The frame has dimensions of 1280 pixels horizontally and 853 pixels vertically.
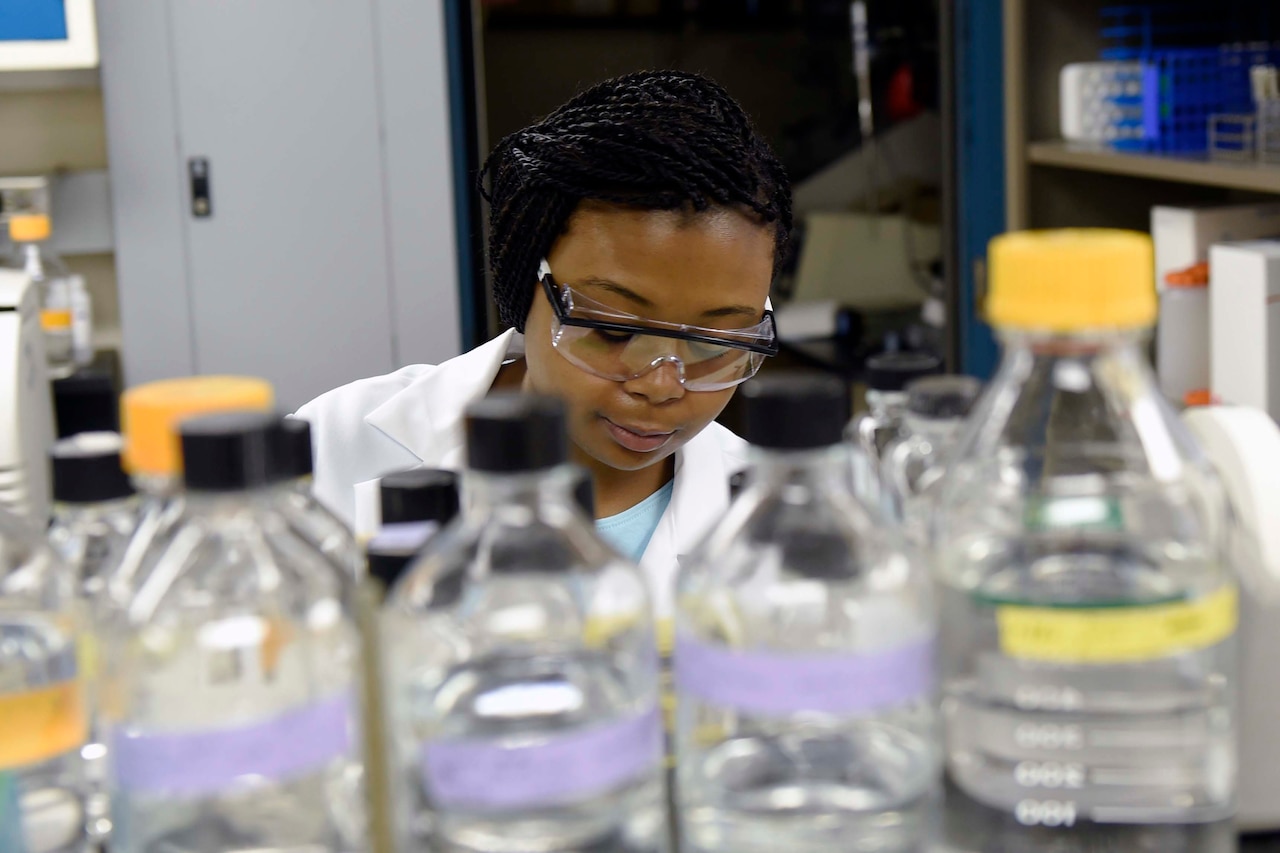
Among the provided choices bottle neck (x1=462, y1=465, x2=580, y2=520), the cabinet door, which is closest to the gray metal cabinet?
the cabinet door

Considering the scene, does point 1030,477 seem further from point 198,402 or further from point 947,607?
point 198,402

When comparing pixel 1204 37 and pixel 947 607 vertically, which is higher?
pixel 1204 37

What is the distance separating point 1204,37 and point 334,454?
2.14 meters

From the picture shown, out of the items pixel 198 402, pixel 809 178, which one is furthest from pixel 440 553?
pixel 809 178

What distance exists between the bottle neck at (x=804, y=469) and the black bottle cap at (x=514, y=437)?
9cm

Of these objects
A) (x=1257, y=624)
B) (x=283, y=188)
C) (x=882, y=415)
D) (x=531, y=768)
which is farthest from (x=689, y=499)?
(x=283, y=188)

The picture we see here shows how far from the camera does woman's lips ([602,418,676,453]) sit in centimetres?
141

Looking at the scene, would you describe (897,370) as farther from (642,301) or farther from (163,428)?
(642,301)

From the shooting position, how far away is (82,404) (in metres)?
2.64

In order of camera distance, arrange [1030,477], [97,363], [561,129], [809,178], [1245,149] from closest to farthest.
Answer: [1030,477] < [561,129] < [1245,149] < [97,363] < [809,178]

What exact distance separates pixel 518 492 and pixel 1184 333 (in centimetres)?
205

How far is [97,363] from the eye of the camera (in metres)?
2.85

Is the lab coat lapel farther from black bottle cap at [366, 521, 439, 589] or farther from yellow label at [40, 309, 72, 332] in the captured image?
yellow label at [40, 309, 72, 332]

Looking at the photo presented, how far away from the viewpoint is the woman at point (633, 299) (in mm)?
1368
